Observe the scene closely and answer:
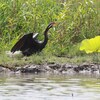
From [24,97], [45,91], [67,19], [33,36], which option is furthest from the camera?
[67,19]

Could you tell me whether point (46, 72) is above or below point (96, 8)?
below

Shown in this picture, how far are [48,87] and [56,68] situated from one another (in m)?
2.87

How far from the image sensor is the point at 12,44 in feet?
46.1

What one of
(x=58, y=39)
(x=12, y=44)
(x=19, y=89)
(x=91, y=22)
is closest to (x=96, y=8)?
(x=91, y=22)

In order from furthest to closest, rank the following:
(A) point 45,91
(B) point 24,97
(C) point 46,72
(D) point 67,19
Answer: (D) point 67,19 < (C) point 46,72 < (A) point 45,91 < (B) point 24,97

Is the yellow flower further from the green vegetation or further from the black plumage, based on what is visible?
the green vegetation

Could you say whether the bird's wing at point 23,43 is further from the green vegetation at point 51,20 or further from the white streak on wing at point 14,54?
the green vegetation at point 51,20

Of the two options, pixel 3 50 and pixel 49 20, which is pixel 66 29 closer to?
pixel 49 20

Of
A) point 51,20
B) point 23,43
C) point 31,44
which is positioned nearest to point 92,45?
point 23,43

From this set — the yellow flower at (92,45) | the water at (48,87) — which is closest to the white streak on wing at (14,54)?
the water at (48,87)

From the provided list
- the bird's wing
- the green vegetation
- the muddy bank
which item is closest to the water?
the muddy bank

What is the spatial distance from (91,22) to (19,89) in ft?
19.0

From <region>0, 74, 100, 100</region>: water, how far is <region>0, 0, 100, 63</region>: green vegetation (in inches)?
105

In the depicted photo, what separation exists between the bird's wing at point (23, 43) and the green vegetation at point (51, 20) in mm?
309
